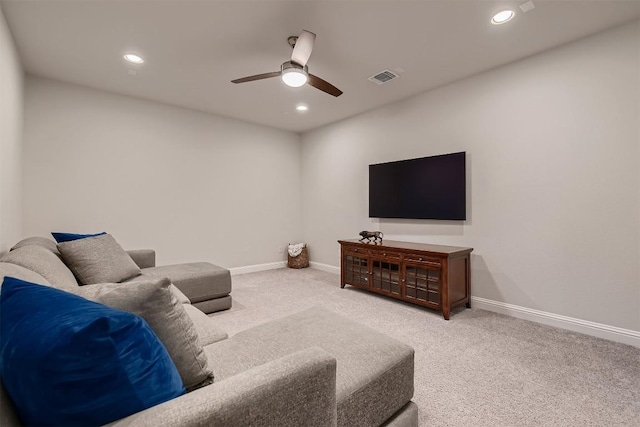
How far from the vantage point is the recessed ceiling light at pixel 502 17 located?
2.26 meters

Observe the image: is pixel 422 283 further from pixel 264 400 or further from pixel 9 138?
pixel 9 138

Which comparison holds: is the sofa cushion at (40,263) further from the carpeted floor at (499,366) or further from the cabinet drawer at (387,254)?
the cabinet drawer at (387,254)

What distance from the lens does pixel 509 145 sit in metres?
3.08

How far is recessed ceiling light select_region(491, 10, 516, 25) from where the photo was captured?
7.43 ft

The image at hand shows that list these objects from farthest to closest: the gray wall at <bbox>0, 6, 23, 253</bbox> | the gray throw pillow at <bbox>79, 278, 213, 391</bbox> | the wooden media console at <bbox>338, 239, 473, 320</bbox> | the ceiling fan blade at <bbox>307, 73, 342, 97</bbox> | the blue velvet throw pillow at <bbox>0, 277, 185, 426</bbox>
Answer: the wooden media console at <bbox>338, 239, 473, 320</bbox> → the ceiling fan blade at <bbox>307, 73, 342, 97</bbox> → the gray wall at <bbox>0, 6, 23, 253</bbox> → the gray throw pillow at <bbox>79, 278, 213, 391</bbox> → the blue velvet throw pillow at <bbox>0, 277, 185, 426</bbox>

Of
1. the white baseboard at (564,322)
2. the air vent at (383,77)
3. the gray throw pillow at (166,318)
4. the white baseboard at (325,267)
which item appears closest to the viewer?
the gray throw pillow at (166,318)

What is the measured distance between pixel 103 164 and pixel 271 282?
9.23ft

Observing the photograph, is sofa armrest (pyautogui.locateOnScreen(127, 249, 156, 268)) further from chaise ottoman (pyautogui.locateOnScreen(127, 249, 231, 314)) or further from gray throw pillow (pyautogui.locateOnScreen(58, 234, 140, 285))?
gray throw pillow (pyautogui.locateOnScreen(58, 234, 140, 285))

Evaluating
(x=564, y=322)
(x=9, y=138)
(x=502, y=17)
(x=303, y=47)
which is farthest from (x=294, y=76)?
(x=564, y=322)

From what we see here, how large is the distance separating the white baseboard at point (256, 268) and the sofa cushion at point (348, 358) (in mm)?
3542

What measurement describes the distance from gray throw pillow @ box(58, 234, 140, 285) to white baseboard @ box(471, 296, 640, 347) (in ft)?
12.1

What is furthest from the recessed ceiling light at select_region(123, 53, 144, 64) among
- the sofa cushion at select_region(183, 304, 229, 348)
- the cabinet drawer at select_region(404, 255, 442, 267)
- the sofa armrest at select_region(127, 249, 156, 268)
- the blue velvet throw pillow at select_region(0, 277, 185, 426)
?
the cabinet drawer at select_region(404, 255, 442, 267)

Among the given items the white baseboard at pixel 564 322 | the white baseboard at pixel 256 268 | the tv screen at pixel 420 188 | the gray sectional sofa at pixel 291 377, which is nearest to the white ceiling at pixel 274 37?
the tv screen at pixel 420 188

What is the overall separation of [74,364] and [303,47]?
246cm
